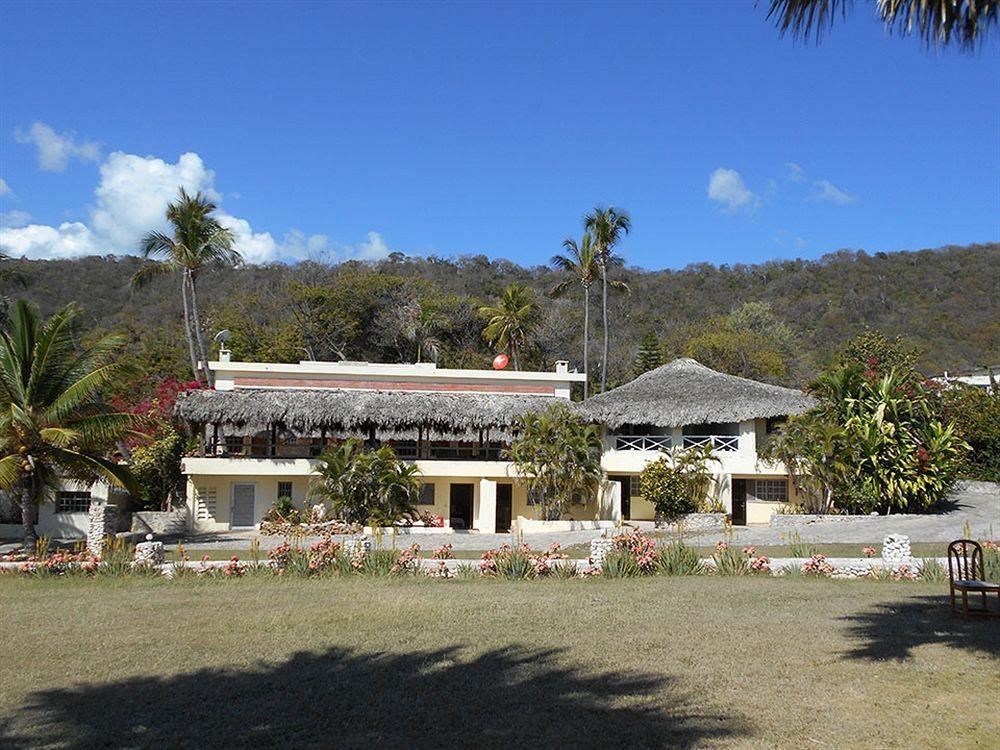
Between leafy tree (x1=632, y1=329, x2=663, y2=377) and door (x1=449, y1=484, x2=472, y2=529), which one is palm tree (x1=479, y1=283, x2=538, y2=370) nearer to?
leafy tree (x1=632, y1=329, x2=663, y2=377)

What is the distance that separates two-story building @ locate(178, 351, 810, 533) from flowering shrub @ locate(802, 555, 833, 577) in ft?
41.8

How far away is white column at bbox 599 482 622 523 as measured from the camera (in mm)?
27938

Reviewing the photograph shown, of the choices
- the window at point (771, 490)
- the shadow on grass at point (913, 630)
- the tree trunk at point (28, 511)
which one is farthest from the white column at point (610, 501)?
the shadow on grass at point (913, 630)

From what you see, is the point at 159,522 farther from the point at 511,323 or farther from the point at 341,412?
the point at 511,323

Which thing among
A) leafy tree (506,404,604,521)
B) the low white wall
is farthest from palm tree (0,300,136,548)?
the low white wall

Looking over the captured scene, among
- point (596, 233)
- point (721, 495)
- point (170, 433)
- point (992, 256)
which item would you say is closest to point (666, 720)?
point (721, 495)

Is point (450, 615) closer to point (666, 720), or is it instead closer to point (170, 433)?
point (666, 720)

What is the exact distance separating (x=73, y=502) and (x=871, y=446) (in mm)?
22176

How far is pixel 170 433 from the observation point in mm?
28906

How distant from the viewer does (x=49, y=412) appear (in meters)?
18.1

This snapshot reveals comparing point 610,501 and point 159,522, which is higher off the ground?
point 610,501

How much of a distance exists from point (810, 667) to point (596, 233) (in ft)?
103

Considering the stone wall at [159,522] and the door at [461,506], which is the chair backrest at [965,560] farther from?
the stone wall at [159,522]

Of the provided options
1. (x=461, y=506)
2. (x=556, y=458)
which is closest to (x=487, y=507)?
(x=461, y=506)
